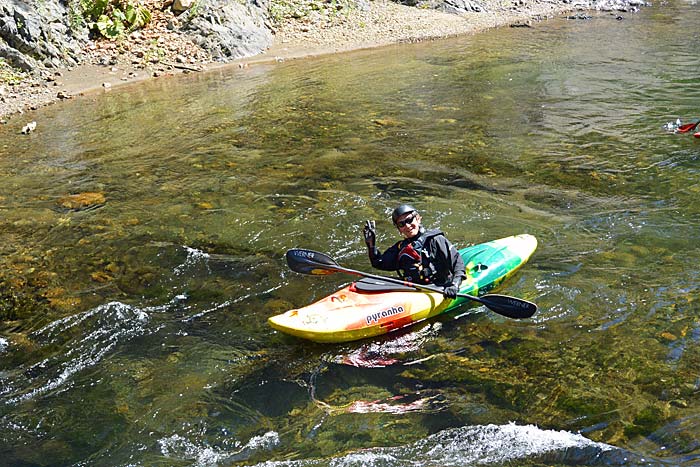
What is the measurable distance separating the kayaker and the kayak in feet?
0.73

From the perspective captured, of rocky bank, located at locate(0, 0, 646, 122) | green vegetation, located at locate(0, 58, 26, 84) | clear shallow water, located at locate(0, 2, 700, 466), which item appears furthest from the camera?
rocky bank, located at locate(0, 0, 646, 122)

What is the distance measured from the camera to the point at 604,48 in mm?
18812

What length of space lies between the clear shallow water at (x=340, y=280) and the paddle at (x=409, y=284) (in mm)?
218

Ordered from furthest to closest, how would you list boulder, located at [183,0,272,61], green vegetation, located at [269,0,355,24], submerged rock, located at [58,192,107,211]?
green vegetation, located at [269,0,355,24], boulder, located at [183,0,272,61], submerged rock, located at [58,192,107,211]

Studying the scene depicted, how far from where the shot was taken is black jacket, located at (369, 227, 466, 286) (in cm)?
621

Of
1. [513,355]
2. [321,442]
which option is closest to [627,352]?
[513,355]

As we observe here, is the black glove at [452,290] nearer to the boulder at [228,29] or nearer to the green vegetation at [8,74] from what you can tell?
the green vegetation at [8,74]

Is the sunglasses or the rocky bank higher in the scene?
the rocky bank

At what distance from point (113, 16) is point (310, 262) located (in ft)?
47.6

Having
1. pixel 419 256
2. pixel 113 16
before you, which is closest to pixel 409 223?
pixel 419 256

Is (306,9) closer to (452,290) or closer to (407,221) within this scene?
(407,221)

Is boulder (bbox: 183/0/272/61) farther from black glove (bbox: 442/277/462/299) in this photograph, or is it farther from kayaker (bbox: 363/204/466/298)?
black glove (bbox: 442/277/462/299)

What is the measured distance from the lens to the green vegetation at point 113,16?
17.9 metres

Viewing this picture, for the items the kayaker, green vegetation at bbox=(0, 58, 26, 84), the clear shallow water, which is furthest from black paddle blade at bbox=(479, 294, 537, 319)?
green vegetation at bbox=(0, 58, 26, 84)
